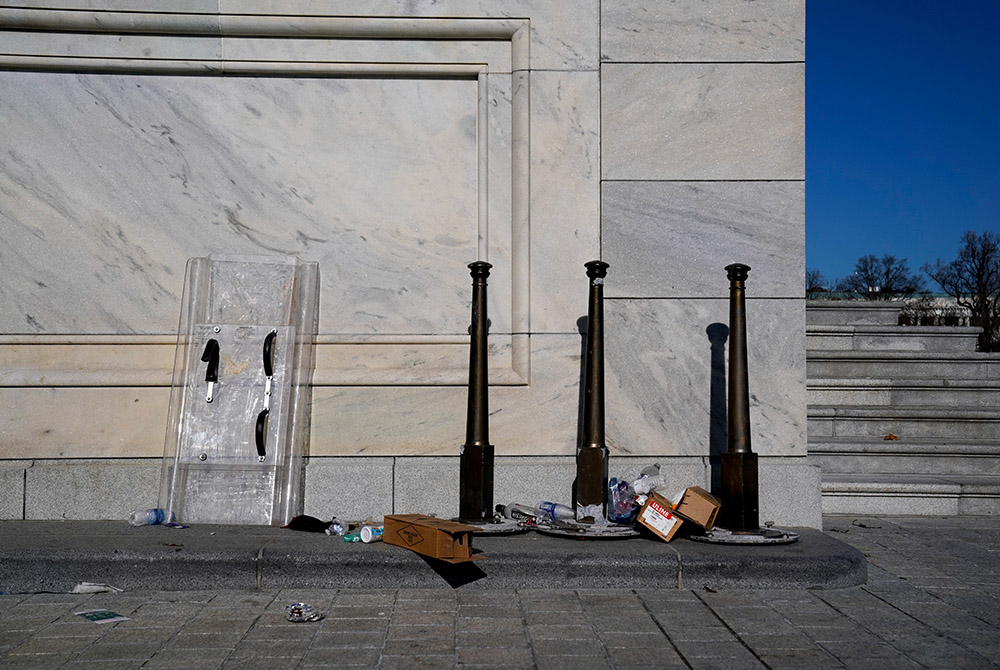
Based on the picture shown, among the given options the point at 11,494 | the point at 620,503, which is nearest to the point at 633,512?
the point at 620,503

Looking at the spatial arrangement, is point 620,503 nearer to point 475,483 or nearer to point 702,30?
point 475,483

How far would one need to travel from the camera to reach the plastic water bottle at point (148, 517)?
5117 mm

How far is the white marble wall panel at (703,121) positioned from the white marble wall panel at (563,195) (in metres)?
0.13

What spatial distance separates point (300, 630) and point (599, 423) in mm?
2028

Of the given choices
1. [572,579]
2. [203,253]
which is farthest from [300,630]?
[203,253]

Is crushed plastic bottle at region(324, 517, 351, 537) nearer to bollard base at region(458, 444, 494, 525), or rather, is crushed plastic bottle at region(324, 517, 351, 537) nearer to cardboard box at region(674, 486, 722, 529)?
bollard base at region(458, 444, 494, 525)

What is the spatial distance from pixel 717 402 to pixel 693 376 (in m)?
0.23

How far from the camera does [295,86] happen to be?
577 cm

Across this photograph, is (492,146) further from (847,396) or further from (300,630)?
(847,396)

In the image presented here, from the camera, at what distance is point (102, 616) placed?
149 inches

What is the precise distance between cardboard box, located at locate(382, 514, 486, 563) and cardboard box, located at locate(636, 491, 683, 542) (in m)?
0.95

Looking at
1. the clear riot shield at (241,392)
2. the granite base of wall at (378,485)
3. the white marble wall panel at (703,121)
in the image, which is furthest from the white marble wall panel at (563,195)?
the clear riot shield at (241,392)

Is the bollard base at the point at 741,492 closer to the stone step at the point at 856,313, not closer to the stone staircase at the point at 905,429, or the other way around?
the stone staircase at the point at 905,429

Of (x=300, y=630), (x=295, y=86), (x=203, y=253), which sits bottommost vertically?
(x=300, y=630)
